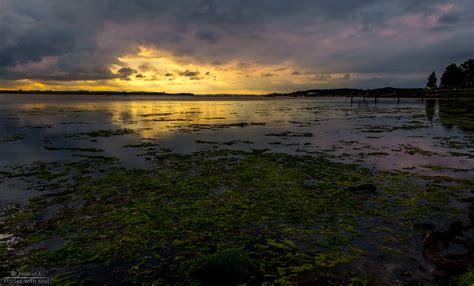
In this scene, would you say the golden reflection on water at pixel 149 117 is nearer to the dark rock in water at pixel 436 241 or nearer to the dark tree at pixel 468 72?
the dark rock in water at pixel 436 241

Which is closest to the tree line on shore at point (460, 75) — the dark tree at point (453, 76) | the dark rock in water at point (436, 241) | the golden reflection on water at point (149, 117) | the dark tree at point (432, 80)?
the dark tree at point (453, 76)

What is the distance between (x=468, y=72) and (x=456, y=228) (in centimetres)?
15850

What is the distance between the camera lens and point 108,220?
10477 mm

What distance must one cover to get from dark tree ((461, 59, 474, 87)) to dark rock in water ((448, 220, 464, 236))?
155 m

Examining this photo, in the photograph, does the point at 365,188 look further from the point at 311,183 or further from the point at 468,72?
the point at 468,72

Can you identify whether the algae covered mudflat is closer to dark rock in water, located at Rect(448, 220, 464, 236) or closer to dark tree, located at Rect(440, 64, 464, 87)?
dark rock in water, located at Rect(448, 220, 464, 236)

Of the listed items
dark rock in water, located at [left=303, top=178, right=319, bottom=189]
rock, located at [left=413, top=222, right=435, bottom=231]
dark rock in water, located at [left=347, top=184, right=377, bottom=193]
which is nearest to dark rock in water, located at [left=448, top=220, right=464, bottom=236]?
rock, located at [left=413, top=222, right=435, bottom=231]

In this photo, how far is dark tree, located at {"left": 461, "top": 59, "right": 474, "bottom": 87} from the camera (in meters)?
128

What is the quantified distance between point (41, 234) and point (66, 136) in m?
23.8

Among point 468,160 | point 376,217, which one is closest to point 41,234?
point 376,217

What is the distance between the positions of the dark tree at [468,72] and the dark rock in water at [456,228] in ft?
510

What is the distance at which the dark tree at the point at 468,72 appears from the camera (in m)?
128

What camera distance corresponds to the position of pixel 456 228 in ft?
30.3

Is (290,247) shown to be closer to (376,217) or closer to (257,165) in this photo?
(376,217)
